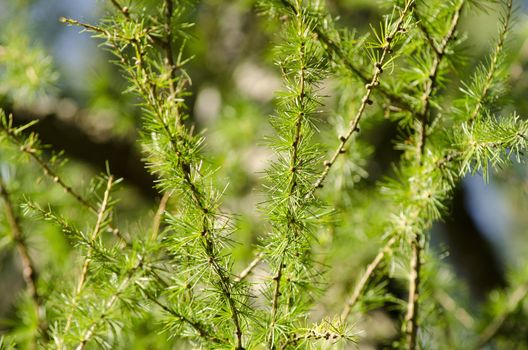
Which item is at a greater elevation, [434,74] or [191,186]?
[434,74]

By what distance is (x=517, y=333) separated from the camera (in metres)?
0.83

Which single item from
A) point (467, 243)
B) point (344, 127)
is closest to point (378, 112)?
point (344, 127)

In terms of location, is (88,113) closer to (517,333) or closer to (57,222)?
(57,222)

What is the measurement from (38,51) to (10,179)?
0.99 feet

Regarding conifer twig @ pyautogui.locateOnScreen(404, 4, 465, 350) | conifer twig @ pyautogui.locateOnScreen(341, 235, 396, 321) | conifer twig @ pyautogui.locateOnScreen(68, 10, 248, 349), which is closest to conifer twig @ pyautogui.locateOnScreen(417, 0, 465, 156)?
conifer twig @ pyautogui.locateOnScreen(404, 4, 465, 350)

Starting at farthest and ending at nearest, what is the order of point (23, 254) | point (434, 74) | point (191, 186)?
point (23, 254), point (434, 74), point (191, 186)

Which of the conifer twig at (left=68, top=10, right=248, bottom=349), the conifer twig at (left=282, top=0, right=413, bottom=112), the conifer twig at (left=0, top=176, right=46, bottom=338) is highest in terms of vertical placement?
the conifer twig at (left=282, top=0, right=413, bottom=112)

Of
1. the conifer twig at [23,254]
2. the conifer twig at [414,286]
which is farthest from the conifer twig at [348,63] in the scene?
the conifer twig at [23,254]

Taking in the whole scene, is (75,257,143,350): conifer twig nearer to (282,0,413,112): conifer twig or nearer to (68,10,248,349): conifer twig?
(68,10,248,349): conifer twig

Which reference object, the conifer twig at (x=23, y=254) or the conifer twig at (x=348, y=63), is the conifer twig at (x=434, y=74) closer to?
the conifer twig at (x=348, y=63)

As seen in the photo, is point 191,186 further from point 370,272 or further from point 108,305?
point 370,272

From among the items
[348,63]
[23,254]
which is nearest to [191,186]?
[348,63]

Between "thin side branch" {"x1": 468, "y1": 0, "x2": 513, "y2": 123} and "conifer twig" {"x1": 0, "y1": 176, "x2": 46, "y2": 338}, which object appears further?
"conifer twig" {"x1": 0, "y1": 176, "x2": 46, "y2": 338}

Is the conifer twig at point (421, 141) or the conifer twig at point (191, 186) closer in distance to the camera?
the conifer twig at point (191, 186)
